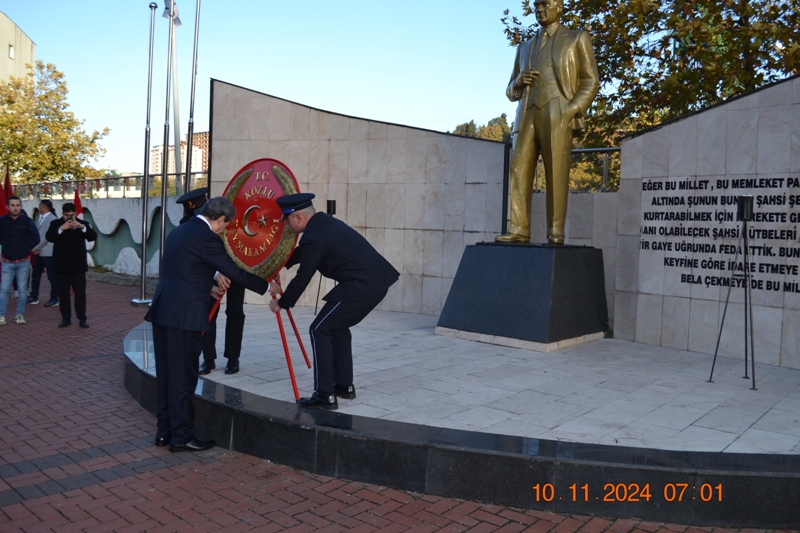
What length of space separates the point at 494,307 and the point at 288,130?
624 centimetres

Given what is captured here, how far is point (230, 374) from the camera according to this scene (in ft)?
22.9

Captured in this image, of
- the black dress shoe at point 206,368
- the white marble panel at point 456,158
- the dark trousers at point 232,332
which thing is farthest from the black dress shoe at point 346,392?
the white marble panel at point 456,158

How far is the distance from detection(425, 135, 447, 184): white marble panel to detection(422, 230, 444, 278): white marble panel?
95cm

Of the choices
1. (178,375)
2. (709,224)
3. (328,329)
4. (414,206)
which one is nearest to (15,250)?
(414,206)

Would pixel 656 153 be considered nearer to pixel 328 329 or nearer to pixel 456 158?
pixel 456 158

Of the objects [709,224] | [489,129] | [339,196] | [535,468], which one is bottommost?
[535,468]

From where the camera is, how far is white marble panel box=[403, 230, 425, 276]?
42.1 feet

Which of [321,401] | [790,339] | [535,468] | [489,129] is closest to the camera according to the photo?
[535,468]

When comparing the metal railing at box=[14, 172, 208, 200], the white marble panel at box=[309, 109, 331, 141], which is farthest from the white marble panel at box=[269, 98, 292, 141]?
the metal railing at box=[14, 172, 208, 200]

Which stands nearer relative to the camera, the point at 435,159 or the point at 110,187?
the point at 435,159

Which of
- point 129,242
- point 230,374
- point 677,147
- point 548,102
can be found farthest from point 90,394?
point 129,242

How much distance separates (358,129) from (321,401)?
27.6 feet

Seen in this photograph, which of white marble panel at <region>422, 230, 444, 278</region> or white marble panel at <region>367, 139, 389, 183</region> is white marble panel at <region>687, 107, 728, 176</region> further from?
white marble panel at <region>367, 139, 389, 183</region>

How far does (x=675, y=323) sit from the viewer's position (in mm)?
9094
